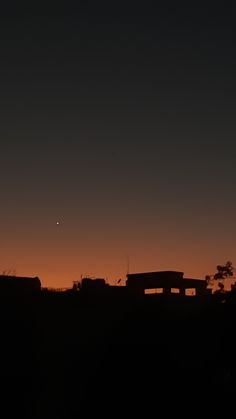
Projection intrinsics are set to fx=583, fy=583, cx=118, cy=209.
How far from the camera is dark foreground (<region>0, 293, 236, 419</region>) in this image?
75.4 ft

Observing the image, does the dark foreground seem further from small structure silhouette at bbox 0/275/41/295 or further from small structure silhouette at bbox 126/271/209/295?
small structure silhouette at bbox 126/271/209/295

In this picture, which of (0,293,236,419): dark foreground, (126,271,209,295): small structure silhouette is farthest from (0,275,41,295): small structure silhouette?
(126,271,209,295): small structure silhouette

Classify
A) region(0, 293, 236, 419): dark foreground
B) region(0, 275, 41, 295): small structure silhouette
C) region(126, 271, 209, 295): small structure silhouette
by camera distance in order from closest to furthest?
1. region(0, 293, 236, 419): dark foreground
2. region(0, 275, 41, 295): small structure silhouette
3. region(126, 271, 209, 295): small structure silhouette

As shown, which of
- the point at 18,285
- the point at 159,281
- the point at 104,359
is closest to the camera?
the point at 104,359

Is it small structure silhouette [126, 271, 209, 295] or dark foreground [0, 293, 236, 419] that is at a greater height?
small structure silhouette [126, 271, 209, 295]

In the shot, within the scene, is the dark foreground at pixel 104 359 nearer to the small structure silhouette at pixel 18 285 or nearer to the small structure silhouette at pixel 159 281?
the small structure silhouette at pixel 18 285

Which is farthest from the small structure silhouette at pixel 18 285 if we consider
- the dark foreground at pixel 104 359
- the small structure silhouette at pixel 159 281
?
the small structure silhouette at pixel 159 281

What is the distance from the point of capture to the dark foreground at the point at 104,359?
75.4 feet

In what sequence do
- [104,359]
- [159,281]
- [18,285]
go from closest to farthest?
[104,359], [18,285], [159,281]

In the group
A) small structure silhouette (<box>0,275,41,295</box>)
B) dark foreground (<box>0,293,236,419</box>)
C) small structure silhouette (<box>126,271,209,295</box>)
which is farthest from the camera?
small structure silhouette (<box>126,271,209,295</box>)

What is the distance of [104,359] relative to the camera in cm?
2533

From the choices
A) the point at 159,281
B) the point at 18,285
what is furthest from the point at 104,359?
the point at 159,281

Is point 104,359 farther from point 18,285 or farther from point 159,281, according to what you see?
point 159,281

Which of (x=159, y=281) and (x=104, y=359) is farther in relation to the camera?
(x=159, y=281)
